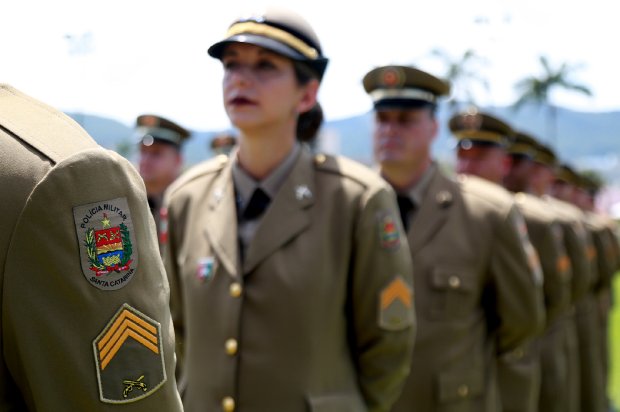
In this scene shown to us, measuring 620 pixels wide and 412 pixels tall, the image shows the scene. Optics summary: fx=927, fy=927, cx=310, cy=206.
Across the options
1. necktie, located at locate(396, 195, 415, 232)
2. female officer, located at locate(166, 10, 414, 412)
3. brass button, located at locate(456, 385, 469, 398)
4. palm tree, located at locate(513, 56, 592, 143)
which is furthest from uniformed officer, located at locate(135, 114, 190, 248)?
palm tree, located at locate(513, 56, 592, 143)

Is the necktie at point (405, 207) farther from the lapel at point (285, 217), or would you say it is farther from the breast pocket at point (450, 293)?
the lapel at point (285, 217)

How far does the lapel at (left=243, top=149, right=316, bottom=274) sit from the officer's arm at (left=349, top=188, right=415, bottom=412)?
0.19m

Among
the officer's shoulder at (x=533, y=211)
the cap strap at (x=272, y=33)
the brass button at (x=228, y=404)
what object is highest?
the cap strap at (x=272, y=33)

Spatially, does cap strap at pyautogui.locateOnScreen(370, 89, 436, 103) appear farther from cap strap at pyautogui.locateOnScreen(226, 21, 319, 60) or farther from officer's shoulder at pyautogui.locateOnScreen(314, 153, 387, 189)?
cap strap at pyautogui.locateOnScreen(226, 21, 319, 60)

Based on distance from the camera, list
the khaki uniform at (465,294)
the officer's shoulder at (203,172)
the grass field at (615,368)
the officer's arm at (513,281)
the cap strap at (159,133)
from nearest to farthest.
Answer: the officer's shoulder at (203,172), the khaki uniform at (465,294), the officer's arm at (513,281), the cap strap at (159,133), the grass field at (615,368)

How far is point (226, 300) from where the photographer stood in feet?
9.48

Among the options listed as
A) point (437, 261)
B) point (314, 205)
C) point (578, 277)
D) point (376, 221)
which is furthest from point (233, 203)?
point (578, 277)

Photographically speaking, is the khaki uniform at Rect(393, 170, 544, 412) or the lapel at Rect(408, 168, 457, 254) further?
the lapel at Rect(408, 168, 457, 254)

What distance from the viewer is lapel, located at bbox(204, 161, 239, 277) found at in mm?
2918

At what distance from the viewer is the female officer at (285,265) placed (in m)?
2.84

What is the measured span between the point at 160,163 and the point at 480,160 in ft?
8.18

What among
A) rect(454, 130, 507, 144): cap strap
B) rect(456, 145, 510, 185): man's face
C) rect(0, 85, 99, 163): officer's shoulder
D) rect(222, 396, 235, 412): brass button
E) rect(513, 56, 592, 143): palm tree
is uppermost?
rect(0, 85, 99, 163): officer's shoulder

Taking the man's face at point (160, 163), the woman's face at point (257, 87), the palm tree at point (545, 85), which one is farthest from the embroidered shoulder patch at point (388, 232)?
the palm tree at point (545, 85)

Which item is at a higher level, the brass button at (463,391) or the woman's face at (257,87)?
the woman's face at (257,87)
